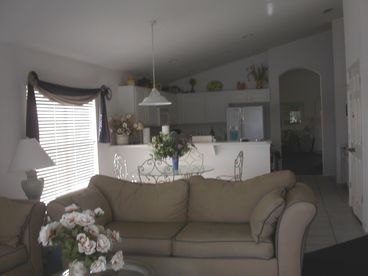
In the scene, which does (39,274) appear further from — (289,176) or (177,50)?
(177,50)

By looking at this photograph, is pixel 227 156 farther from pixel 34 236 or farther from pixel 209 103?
pixel 34 236

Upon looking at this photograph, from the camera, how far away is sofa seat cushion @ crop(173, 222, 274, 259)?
3.32 meters

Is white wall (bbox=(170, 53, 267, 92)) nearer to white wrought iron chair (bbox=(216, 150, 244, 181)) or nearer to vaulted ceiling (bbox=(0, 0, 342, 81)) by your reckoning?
vaulted ceiling (bbox=(0, 0, 342, 81))

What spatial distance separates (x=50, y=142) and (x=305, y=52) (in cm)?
677

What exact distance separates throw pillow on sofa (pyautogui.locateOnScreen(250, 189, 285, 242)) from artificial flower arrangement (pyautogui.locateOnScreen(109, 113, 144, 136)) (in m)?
4.07

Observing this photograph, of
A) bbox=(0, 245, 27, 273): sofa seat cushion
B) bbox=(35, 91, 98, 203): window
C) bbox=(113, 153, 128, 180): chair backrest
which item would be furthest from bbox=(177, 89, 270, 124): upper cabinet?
bbox=(0, 245, 27, 273): sofa seat cushion

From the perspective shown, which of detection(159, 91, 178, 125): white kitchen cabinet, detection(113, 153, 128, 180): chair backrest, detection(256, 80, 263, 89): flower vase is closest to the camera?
detection(113, 153, 128, 180): chair backrest

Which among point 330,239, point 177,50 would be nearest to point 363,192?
point 330,239

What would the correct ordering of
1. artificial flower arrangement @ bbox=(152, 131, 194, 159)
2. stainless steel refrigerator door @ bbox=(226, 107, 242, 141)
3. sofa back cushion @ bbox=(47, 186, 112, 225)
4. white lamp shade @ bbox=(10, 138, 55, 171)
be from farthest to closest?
stainless steel refrigerator door @ bbox=(226, 107, 242, 141) → artificial flower arrangement @ bbox=(152, 131, 194, 159) → white lamp shade @ bbox=(10, 138, 55, 171) → sofa back cushion @ bbox=(47, 186, 112, 225)

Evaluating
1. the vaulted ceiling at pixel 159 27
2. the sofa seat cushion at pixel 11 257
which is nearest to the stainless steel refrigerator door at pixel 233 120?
the vaulted ceiling at pixel 159 27

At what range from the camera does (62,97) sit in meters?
5.39

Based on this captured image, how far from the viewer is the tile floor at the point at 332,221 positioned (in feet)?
15.7

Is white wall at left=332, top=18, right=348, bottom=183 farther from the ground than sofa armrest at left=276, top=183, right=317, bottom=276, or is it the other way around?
white wall at left=332, top=18, right=348, bottom=183

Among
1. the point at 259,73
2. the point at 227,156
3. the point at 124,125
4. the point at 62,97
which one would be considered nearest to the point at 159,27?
the point at 62,97
